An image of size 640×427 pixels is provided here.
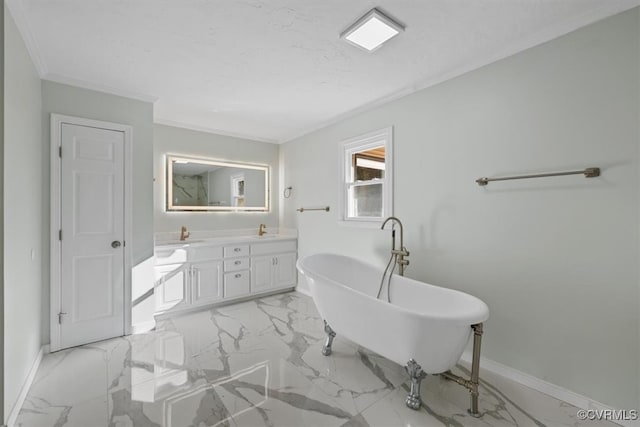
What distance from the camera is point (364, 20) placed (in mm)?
1766

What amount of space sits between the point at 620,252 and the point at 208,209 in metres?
4.08

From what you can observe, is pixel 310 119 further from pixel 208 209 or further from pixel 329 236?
pixel 208 209

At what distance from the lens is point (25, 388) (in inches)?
75.5

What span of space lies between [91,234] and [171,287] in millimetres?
985

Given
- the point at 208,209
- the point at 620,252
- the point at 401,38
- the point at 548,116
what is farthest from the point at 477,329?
the point at 208,209

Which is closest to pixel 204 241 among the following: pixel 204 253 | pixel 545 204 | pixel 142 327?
pixel 204 253

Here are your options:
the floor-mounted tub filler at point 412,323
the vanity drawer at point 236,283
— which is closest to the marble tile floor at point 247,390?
the floor-mounted tub filler at point 412,323

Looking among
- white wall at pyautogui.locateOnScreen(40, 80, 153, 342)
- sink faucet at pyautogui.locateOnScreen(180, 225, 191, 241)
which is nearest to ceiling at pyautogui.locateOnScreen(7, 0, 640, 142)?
white wall at pyautogui.locateOnScreen(40, 80, 153, 342)

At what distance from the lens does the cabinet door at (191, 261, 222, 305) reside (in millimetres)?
3451

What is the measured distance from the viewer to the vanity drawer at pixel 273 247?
393 centimetres

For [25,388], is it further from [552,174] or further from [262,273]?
[552,174]

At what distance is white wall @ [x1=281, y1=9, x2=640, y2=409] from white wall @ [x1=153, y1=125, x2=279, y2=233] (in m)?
2.48

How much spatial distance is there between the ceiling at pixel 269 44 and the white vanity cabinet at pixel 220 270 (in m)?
1.70

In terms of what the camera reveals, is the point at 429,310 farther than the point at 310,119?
No
